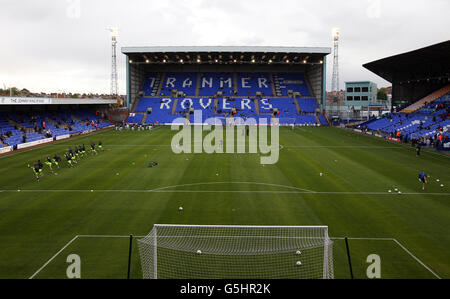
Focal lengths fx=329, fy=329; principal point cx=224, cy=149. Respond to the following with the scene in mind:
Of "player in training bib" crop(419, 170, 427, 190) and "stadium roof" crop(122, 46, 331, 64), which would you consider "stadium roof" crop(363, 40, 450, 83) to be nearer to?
"stadium roof" crop(122, 46, 331, 64)

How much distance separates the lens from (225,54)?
7494cm

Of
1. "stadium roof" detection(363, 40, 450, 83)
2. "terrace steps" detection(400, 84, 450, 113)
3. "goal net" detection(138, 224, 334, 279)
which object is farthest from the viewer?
"terrace steps" detection(400, 84, 450, 113)

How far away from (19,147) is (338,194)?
34432 millimetres

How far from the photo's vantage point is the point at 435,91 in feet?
194

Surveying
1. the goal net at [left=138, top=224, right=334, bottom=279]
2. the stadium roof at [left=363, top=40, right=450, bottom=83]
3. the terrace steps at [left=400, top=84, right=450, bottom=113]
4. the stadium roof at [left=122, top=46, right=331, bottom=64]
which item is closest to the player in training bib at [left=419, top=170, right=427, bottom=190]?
the goal net at [left=138, top=224, right=334, bottom=279]

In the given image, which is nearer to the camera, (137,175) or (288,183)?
(288,183)

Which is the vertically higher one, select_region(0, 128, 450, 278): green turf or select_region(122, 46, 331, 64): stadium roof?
select_region(122, 46, 331, 64): stadium roof

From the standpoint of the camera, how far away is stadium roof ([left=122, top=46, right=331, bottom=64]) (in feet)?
230

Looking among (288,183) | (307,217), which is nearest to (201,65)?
(288,183)

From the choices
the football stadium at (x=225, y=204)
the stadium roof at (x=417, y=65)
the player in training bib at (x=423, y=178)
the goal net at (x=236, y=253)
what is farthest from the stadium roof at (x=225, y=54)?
the goal net at (x=236, y=253)

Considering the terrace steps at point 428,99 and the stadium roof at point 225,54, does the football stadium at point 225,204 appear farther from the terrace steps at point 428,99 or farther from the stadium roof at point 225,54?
the stadium roof at point 225,54

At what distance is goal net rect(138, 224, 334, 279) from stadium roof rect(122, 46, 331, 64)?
62.4m
